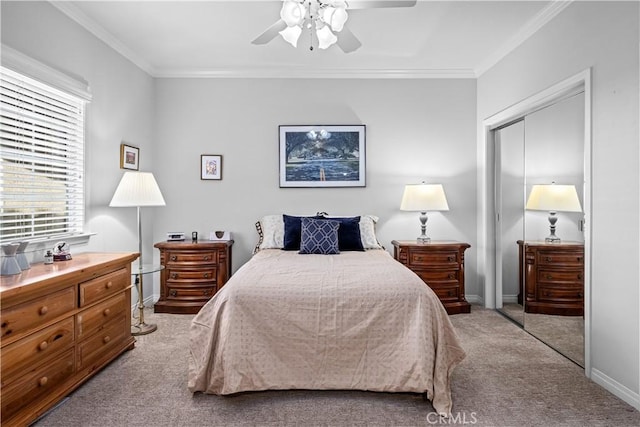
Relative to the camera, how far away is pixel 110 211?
3.59 metres

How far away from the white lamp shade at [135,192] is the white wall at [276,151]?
3.26 feet

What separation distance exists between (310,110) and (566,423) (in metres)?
3.78

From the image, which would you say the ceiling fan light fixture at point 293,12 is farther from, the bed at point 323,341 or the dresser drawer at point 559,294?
the dresser drawer at point 559,294

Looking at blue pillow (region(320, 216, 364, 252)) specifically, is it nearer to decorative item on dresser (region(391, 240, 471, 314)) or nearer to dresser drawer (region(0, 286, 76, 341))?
decorative item on dresser (region(391, 240, 471, 314))

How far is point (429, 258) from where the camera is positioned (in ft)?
13.3

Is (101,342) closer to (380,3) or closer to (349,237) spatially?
(349,237)

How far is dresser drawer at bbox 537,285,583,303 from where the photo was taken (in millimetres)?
2807

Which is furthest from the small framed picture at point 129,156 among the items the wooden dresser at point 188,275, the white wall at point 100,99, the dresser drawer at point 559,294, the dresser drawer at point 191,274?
the dresser drawer at point 559,294

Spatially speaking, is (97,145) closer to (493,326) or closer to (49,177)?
(49,177)

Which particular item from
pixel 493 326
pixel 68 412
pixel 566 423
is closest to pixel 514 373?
pixel 566 423

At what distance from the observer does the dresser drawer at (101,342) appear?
94.7 inches

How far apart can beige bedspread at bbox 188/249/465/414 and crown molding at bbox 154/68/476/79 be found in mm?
3047

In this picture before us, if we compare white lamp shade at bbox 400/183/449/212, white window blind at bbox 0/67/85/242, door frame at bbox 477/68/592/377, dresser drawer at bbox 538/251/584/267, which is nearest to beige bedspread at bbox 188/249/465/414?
door frame at bbox 477/68/592/377

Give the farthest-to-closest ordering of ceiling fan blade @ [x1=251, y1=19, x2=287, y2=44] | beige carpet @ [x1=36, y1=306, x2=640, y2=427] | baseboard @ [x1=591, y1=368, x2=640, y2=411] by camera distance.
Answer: ceiling fan blade @ [x1=251, y1=19, x2=287, y2=44], baseboard @ [x1=591, y1=368, x2=640, y2=411], beige carpet @ [x1=36, y1=306, x2=640, y2=427]
